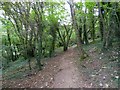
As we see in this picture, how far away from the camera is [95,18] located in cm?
1205

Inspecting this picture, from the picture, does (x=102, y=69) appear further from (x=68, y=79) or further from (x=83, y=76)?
(x=68, y=79)

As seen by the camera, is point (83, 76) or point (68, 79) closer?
point (83, 76)

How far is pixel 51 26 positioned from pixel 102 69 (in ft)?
20.3

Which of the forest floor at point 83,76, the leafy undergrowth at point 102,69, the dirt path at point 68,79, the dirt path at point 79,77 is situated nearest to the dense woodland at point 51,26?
the leafy undergrowth at point 102,69

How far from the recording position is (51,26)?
39.3ft

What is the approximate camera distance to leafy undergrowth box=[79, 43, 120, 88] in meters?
5.49

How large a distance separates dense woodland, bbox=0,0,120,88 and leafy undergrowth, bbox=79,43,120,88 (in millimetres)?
455

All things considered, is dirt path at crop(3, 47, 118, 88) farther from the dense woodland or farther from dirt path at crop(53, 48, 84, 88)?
the dense woodland

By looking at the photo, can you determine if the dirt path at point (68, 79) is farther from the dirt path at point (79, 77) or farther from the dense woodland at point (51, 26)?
the dense woodland at point (51, 26)

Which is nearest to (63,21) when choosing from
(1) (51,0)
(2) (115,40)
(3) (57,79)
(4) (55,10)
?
(4) (55,10)

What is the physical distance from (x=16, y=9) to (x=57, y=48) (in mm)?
5971

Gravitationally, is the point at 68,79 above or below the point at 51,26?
below

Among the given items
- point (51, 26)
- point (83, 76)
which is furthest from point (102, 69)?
point (51, 26)

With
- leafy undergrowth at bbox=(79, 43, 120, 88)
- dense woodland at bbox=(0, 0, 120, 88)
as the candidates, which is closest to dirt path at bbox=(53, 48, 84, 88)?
leafy undergrowth at bbox=(79, 43, 120, 88)
